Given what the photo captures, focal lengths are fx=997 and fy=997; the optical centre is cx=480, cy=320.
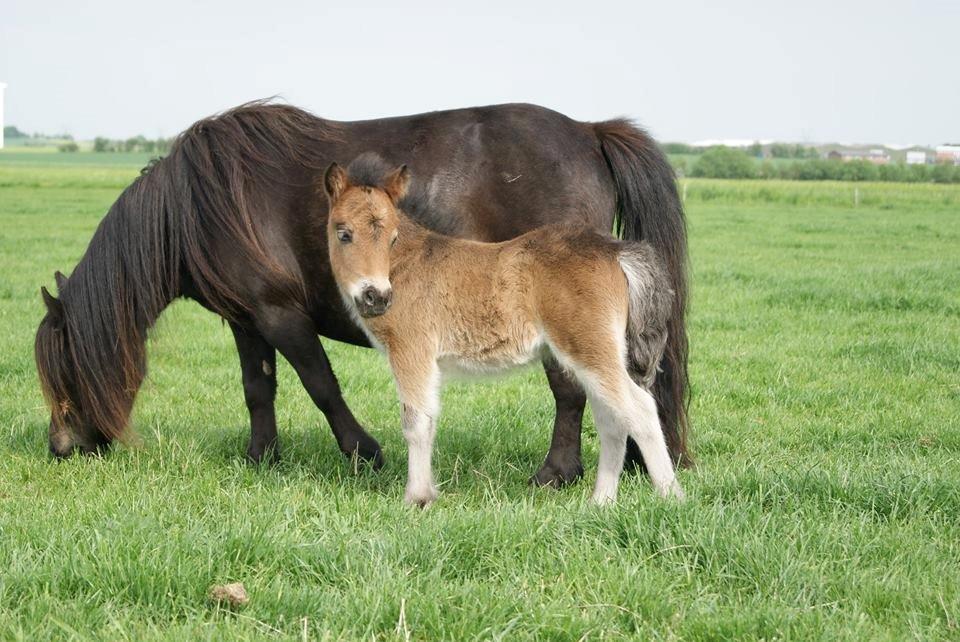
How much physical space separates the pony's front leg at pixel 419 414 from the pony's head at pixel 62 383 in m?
1.99

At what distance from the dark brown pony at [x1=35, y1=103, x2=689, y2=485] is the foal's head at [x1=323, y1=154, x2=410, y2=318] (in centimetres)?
64

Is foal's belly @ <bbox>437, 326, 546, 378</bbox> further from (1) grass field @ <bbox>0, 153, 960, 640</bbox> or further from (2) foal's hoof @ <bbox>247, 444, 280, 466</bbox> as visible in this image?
(2) foal's hoof @ <bbox>247, 444, 280, 466</bbox>

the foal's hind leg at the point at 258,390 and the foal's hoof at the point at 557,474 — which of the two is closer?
the foal's hoof at the point at 557,474

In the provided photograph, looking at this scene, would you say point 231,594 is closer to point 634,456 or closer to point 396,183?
point 396,183

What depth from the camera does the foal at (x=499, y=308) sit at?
15.6 feet

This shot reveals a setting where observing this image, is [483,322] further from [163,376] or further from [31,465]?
[163,376]

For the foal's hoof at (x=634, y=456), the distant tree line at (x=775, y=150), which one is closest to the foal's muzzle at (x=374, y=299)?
the foal's hoof at (x=634, y=456)

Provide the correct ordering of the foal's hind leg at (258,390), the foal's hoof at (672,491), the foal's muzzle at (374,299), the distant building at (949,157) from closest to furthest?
1. the foal's hoof at (672,491)
2. the foal's muzzle at (374,299)
3. the foal's hind leg at (258,390)
4. the distant building at (949,157)

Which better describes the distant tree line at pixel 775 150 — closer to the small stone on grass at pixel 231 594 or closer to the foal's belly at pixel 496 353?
the foal's belly at pixel 496 353

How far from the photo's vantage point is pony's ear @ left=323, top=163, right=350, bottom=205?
4941mm

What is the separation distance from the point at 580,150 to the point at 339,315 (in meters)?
1.71

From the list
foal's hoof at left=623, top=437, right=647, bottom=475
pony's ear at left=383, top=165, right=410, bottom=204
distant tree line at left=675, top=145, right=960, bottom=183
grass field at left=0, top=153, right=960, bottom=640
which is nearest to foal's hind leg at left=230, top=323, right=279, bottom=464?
grass field at left=0, top=153, right=960, bottom=640

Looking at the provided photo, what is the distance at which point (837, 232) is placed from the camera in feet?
79.5

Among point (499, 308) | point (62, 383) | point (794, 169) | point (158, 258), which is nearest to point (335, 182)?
point (499, 308)
